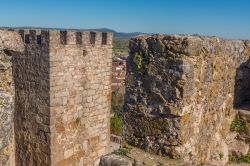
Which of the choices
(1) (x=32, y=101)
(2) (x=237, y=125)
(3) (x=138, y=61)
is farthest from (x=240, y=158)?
(1) (x=32, y=101)

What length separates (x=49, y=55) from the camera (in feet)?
26.8

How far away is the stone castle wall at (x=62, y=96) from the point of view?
8.42 m

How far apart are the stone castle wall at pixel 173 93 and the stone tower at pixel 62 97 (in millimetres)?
5300

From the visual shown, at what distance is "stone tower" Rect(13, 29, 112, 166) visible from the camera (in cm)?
842

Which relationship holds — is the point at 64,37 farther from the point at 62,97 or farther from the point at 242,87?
the point at 242,87

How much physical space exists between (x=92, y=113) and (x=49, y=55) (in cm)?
216

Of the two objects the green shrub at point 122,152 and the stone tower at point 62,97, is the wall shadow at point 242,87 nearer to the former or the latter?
the green shrub at point 122,152

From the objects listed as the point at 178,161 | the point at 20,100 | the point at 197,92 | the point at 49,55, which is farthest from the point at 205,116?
the point at 20,100

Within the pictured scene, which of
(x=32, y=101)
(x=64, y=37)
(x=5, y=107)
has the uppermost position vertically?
(x=64, y=37)

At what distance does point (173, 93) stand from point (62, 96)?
591 centimetres

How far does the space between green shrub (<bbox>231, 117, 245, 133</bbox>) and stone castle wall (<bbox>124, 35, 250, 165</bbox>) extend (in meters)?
0.77

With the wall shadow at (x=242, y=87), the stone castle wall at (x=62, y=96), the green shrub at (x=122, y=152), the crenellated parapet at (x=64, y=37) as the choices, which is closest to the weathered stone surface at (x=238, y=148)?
the wall shadow at (x=242, y=87)

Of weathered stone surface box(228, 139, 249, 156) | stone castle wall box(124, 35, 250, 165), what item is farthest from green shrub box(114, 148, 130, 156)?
weathered stone surface box(228, 139, 249, 156)

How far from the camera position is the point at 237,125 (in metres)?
4.27
